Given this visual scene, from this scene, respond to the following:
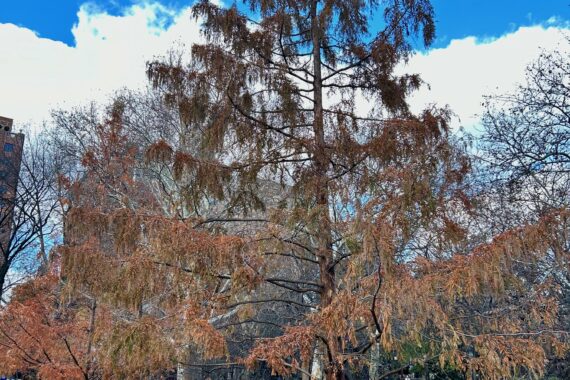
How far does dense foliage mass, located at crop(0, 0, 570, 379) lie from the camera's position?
136 inches

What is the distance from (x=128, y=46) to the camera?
41.9 feet

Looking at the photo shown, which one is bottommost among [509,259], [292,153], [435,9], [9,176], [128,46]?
[509,259]

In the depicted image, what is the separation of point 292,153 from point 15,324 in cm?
451

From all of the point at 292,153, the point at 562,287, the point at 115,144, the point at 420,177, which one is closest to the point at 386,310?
the point at 420,177

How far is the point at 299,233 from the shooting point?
14.7 feet

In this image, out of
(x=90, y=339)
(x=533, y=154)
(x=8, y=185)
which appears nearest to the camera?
(x=90, y=339)

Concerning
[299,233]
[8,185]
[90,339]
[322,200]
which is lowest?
[90,339]

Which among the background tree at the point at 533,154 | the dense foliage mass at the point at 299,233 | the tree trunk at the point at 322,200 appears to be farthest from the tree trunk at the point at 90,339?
the background tree at the point at 533,154

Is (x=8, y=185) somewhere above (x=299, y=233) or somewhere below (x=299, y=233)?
above

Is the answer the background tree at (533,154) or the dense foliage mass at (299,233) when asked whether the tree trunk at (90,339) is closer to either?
the dense foliage mass at (299,233)

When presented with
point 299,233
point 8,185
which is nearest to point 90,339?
point 299,233

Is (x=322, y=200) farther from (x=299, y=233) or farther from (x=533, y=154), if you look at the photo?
(x=533, y=154)

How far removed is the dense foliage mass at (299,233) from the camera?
3449 mm

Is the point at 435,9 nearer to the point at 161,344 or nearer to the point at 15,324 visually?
the point at 161,344
